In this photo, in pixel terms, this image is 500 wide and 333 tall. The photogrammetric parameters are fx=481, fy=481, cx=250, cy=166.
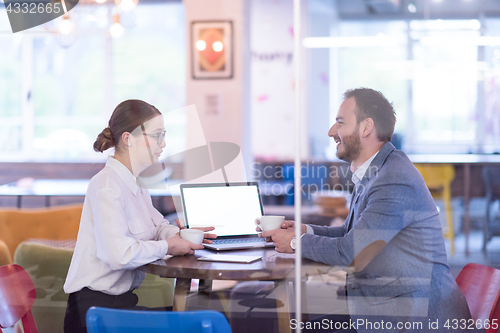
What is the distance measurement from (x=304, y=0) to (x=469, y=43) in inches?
39.0

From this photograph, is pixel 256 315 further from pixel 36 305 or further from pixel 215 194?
pixel 36 305

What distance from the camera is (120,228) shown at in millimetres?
1677

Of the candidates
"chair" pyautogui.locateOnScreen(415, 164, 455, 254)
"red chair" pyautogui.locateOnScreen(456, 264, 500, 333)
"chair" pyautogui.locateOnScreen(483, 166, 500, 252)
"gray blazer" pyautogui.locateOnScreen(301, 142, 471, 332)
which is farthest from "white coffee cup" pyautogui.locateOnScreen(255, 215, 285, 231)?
"chair" pyautogui.locateOnScreen(483, 166, 500, 252)

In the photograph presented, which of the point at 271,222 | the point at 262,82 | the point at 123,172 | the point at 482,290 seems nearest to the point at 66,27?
the point at 262,82

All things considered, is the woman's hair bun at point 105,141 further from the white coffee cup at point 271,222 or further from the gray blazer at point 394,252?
the gray blazer at point 394,252

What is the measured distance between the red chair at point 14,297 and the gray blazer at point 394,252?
3.65 feet

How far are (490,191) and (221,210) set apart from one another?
1.94m

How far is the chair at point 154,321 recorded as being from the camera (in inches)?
48.1

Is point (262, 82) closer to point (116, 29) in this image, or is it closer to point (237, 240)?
point (116, 29)

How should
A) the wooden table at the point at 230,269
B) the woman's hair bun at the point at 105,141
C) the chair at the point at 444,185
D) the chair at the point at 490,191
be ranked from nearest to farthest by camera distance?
the wooden table at the point at 230,269 → the woman's hair bun at the point at 105,141 → the chair at the point at 444,185 → the chair at the point at 490,191

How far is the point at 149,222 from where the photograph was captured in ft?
6.44

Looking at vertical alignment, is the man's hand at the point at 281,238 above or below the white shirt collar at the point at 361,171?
below

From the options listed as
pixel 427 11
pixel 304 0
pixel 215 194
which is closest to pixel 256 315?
pixel 215 194

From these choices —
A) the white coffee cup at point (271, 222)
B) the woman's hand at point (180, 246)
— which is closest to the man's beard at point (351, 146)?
the white coffee cup at point (271, 222)
